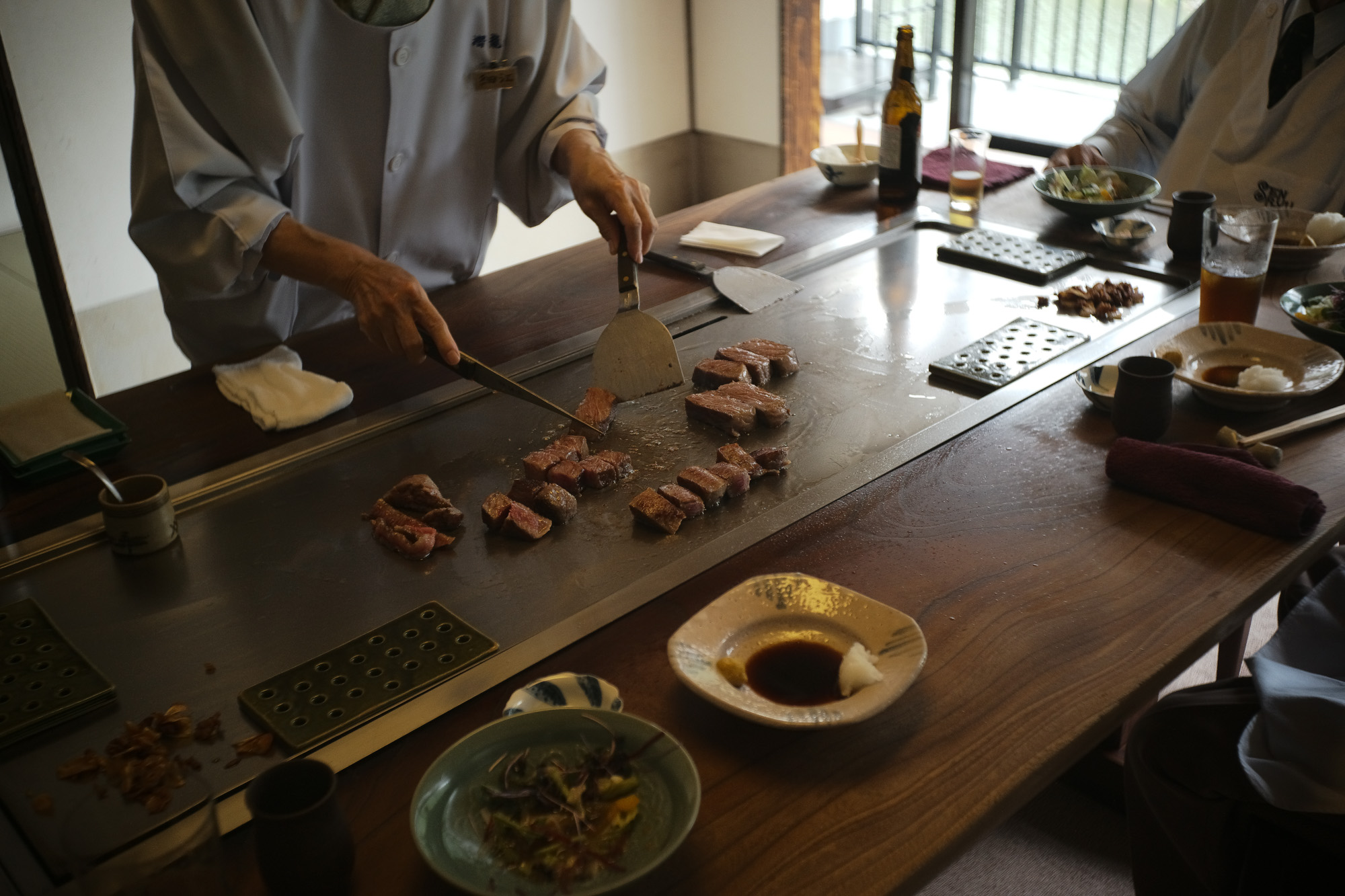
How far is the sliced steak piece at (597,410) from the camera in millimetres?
1844

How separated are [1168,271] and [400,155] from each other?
5.52 feet

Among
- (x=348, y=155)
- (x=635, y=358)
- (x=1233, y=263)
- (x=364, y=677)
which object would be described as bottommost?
(x=364, y=677)

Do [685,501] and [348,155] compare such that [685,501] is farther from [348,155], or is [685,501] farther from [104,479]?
[348,155]

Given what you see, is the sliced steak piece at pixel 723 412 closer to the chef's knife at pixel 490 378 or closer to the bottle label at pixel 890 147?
the chef's knife at pixel 490 378

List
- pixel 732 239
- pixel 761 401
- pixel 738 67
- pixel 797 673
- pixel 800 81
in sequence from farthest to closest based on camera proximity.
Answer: pixel 738 67 → pixel 800 81 → pixel 732 239 → pixel 761 401 → pixel 797 673

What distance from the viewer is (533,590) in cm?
145

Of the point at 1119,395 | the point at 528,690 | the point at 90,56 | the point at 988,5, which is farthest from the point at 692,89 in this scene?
the point at 528,690

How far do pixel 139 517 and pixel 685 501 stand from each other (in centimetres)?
79

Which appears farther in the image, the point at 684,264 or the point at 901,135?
the point at 901,135

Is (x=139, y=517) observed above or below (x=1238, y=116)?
below

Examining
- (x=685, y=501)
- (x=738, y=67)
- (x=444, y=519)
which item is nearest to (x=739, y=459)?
(x=685, y=501)

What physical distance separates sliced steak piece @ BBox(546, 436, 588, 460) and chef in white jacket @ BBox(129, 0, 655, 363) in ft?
0.81

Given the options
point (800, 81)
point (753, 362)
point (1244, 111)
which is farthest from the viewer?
point (800, 81)

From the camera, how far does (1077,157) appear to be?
9.20 feet
